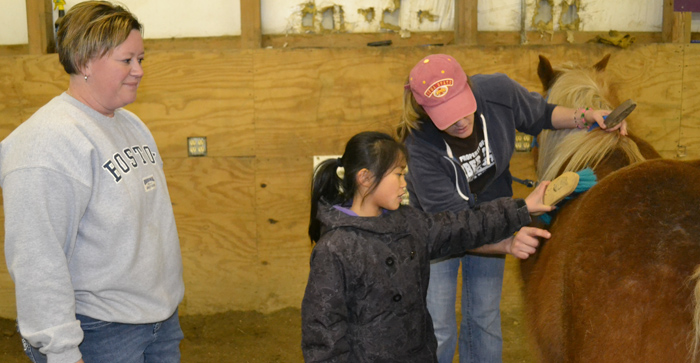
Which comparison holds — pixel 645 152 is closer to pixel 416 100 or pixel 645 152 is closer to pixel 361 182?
pixel 416 100

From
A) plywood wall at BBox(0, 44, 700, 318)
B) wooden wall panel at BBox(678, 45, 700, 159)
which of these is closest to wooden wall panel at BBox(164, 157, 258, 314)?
plywood wall at BBox(0, 44, 700, 318)

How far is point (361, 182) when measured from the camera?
1.51 m

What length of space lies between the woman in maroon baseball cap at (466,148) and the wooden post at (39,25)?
8.68ft

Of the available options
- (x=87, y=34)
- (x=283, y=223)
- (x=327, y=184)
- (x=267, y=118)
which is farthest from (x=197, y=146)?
(x=87, y=34)

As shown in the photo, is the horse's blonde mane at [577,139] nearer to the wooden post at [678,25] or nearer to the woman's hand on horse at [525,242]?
the woman's hand on horse at [525,242]

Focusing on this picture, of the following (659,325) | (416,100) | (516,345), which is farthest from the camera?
(516,345)

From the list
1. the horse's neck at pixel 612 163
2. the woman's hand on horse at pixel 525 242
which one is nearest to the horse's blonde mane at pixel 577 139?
the horse's neck at pixel 612 163

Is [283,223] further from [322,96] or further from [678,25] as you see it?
[678,25]

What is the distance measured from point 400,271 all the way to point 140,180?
687mm

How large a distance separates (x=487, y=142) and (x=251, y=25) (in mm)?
2018

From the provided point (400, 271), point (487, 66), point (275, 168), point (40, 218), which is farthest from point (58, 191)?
point (487, 66)

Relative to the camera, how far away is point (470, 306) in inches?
82.6

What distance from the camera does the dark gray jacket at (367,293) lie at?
4.57 ft

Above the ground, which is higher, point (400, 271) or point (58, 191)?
point (58, 191)
